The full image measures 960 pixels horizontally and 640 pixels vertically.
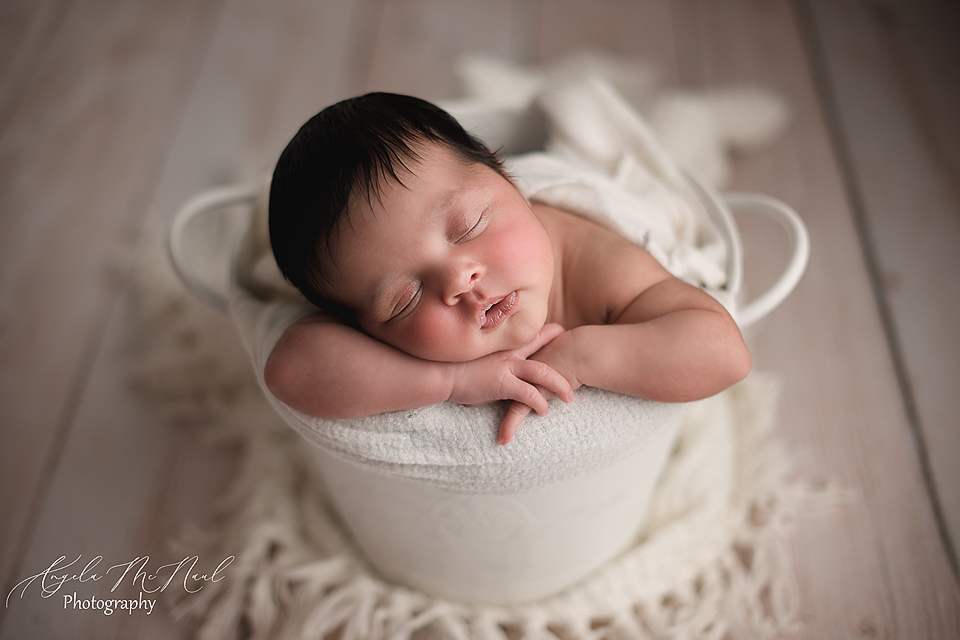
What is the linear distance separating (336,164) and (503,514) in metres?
0.37

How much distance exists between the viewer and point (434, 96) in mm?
1439

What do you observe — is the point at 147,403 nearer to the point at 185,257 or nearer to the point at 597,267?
the point at 185,257

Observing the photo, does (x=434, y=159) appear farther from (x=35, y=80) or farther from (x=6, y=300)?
(x=35, y=80)

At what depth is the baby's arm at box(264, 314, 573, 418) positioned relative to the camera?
1.91ft

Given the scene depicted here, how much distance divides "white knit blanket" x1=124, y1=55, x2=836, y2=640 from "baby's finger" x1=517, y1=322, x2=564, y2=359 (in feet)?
0.90

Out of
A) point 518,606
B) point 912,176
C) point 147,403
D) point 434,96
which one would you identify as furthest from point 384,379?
point 912,176

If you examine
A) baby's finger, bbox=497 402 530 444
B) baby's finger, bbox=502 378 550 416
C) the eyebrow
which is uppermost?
the eyebrow

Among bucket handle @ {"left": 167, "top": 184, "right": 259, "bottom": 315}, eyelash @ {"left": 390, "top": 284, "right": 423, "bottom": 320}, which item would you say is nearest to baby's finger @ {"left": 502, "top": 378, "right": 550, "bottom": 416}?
eyelash @ {"left": 390, "top": 284, "right": 423, "bottom": 320}

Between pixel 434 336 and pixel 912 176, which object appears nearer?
pixel 434 336

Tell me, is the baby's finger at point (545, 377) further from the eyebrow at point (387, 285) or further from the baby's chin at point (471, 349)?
the eyebrow at point (387, 285)

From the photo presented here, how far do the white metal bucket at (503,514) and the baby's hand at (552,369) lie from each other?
9 centimetres

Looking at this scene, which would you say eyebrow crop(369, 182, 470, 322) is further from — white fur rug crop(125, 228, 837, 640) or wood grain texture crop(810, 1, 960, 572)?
wood grain texture crop(810, 1, 960, 572)

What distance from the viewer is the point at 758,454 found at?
37.6 inches

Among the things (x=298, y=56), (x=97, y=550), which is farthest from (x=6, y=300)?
(x=298, y=56)
